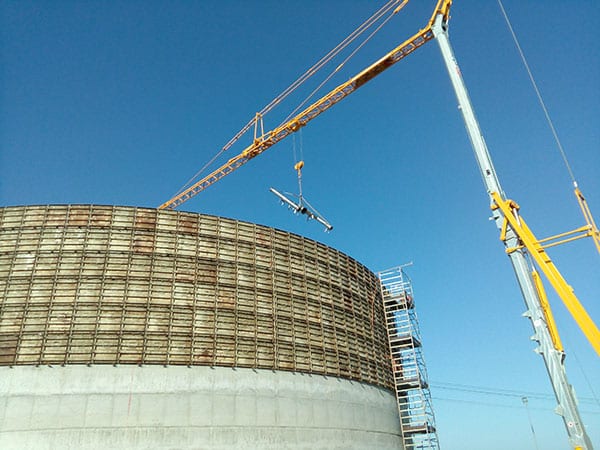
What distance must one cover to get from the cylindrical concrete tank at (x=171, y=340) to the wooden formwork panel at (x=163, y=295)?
72 millimetres

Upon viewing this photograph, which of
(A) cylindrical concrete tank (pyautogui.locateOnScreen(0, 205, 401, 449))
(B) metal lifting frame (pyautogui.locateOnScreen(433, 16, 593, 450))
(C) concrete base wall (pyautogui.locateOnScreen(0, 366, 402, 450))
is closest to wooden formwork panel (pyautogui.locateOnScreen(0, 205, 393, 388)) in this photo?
(A) cylindrical concrete tank (pyautogui.locateOnScreen(0, 205, 401, 449))

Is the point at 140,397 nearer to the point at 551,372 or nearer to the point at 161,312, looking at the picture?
the point at 161,312

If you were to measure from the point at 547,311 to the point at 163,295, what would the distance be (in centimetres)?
2013

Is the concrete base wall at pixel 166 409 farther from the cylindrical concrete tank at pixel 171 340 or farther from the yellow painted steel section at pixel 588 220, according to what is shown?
the yellow painted steel section at pixel 588 220

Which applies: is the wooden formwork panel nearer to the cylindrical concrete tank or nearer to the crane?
the cylindrical concrete tank

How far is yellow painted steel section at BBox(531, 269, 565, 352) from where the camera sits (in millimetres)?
16625

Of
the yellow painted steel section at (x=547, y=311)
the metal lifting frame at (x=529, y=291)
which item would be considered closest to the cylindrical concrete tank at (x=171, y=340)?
the metal lifting frame at (x=529, y=291)

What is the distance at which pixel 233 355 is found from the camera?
88.4 feet

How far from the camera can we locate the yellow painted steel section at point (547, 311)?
1662 centimetres

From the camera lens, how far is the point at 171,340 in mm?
25953

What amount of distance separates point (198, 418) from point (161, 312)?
248 inches

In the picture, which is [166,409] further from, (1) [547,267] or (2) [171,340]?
(1) [547,267]

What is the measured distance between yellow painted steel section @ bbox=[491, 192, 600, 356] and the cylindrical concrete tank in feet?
52.0

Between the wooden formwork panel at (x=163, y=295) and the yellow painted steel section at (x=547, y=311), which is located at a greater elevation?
the wooden formwork panel at (x=163, y=295)
